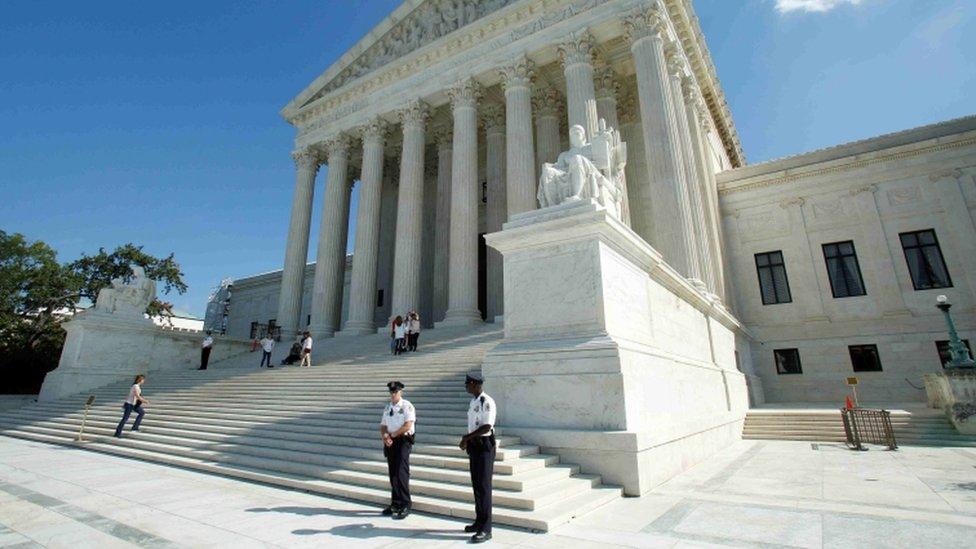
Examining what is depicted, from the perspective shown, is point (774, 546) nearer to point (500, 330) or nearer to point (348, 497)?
point (348, 497)

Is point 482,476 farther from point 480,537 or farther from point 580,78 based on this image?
point 580,78

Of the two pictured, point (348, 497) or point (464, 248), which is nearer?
point (348, 497)

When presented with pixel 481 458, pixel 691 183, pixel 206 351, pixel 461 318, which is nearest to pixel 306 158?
pixel 206 351

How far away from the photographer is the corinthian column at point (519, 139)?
20125 millimetres

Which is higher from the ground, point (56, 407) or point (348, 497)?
point (56, 407)

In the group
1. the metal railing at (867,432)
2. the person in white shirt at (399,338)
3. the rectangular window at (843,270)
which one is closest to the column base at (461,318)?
the person in white shirt at (399,338)

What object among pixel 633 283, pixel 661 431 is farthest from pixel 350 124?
pixel 661 431

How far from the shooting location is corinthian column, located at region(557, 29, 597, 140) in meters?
19.5

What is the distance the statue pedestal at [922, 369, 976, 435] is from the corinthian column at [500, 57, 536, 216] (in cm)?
1395

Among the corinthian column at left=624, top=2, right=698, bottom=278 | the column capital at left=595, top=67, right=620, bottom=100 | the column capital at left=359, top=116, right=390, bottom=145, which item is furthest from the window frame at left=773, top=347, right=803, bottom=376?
the column capital at left=359, top=116, right=390, bottom=145

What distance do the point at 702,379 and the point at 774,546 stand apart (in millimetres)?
7235

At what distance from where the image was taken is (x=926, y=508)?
566cm

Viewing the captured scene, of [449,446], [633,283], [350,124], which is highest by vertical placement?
[350,124]

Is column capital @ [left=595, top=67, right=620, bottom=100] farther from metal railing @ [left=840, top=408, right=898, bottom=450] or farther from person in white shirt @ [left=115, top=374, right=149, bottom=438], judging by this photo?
person in white shirt @ [left=115, top=374, right=149, bottom=438]
